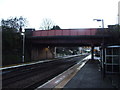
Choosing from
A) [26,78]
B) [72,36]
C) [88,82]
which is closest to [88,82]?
[88,82]

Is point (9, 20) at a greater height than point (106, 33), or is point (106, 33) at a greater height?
point (9, 20)

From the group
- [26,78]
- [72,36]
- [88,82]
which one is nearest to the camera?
[88,82]

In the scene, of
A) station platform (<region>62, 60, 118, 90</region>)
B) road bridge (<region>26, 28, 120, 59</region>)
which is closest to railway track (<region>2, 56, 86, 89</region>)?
station platform (<region>62, 60, 118, 90</region>)

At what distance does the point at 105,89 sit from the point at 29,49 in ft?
104

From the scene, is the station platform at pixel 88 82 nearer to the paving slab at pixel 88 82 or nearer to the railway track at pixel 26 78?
the paving slab at pixel 88 82

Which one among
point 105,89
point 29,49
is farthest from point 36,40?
point 105,89

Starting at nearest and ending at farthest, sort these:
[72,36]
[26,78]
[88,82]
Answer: [88,82], [26,78], [72,36]

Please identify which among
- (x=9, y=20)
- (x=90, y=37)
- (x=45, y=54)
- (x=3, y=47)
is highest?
(x=9, y=20)

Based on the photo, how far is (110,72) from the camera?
12.1 m

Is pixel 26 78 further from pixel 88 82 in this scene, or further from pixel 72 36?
pixel 72 36

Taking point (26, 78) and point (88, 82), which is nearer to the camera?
point (88, 82)

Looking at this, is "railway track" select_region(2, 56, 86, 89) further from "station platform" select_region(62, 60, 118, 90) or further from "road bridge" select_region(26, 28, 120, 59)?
"road bridge" select_region(26, 28, 120, 59)

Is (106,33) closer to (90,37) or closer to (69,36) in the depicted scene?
(90,37)

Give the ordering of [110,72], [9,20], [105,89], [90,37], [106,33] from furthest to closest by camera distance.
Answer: [9,20] → [90,37] → [106,33] → [110,72] → [105,89]
